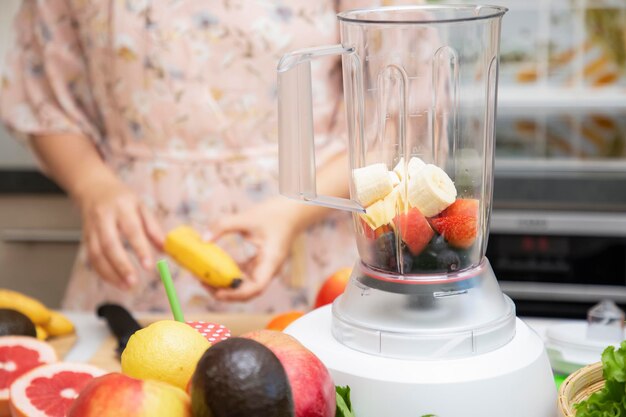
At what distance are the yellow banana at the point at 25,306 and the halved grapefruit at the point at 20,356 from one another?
3.8 inches

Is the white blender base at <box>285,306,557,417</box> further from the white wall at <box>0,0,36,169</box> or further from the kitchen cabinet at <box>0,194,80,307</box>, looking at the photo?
the white wall at <box>0,0,36,169</box>

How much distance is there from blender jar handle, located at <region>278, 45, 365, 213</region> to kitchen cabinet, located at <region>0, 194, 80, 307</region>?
1296 millimetres

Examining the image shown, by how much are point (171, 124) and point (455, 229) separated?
84 centimetres

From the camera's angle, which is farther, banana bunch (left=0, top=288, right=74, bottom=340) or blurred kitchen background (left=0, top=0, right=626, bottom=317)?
blurred kitchen background (left=0, top=0, right=626, bottom=317)

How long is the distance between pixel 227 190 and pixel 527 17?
1145 mm

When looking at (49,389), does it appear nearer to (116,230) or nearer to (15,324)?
(15,324)

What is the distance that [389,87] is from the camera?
798 mm

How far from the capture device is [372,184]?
2.48 ft

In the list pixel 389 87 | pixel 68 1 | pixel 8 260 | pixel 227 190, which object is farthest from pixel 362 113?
pixel 8 260

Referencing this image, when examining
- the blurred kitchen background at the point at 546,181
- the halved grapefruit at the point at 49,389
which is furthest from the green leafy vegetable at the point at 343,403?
the blurred kitchen background at the point at 546,181

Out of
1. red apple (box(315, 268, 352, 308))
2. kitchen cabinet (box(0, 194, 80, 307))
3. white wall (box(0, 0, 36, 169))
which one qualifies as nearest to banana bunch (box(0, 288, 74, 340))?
red apple (box(315, 268, 352, 308))

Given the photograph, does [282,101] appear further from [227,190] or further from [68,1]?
[68,1]

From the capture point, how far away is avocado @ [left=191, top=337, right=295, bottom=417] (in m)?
0.59

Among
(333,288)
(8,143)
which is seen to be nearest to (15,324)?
(333,288)
